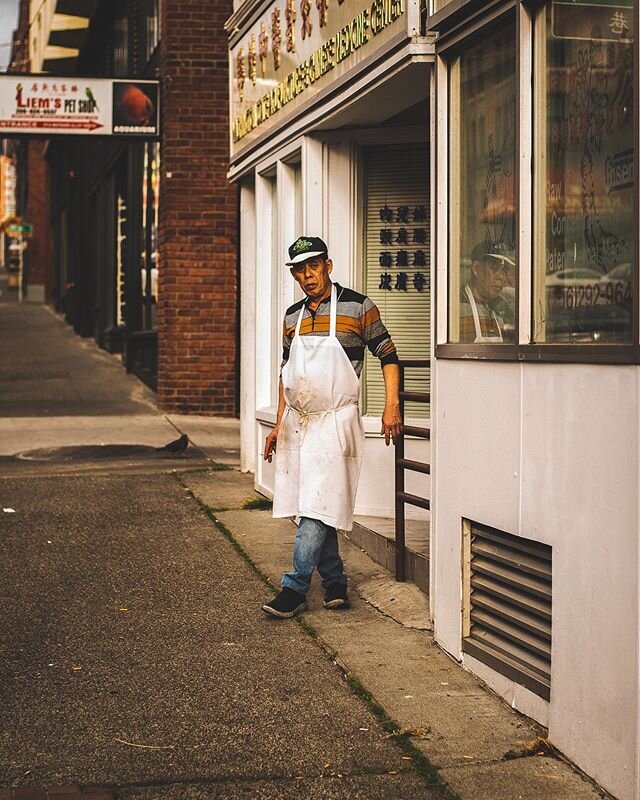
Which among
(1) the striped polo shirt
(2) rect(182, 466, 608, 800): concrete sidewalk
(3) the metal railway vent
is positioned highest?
(1) the striped polo shirt

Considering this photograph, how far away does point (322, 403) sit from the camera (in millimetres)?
6535

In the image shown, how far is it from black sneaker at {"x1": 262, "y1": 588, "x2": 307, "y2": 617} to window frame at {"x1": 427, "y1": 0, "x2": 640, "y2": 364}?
1464mm

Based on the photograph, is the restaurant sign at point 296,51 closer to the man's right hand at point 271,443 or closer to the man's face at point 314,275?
the man's face at point 314,275

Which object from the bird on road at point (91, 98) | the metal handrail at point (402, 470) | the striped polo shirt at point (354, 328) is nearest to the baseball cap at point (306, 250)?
the striped polo shirt at point (354, 328)

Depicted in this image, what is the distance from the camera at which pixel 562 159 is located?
16.2 ft

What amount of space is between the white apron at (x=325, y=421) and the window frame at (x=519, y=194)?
1.94ft

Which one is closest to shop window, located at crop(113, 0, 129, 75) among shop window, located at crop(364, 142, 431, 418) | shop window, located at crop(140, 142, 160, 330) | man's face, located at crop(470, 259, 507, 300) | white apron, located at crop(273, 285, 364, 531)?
shop window, located at crop(140, 142, 160, 330)

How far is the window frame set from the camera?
13.9ft

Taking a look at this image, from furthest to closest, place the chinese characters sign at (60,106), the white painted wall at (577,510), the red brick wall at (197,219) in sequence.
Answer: the chinese characters sign at (60,106) < the red brick wall at (197,219) < the white painted wall at (577,510)

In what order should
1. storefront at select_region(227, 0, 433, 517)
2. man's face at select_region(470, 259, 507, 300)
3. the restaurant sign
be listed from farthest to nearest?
storefront at select_region(227, 0, 433, 517)
the restaurant sign
man's face at select_region(470, 259, 507, 300)

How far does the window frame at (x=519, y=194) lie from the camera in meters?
4.24

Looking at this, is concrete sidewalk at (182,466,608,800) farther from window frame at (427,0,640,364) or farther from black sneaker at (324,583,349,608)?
window frame at (427,0,640,364)

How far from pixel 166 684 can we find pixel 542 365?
2.08 m

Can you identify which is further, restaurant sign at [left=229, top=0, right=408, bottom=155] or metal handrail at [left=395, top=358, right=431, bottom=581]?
restaurant sign at [left=229, top=0, right=408, bottom=155]
